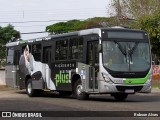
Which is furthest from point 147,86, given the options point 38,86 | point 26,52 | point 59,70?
point 26,52

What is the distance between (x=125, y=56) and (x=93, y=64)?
143 cm

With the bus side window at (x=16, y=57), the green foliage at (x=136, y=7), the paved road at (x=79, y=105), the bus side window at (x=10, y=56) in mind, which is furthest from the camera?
the green foliage at (x=136, y=7)

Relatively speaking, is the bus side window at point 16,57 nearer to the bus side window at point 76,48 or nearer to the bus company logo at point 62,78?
the bus company logo at point 62,78

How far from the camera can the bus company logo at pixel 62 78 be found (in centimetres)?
2236

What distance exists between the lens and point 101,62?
19.8 m

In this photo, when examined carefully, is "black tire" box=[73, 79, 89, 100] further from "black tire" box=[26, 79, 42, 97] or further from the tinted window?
the tinted window

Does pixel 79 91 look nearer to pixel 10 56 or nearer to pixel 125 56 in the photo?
pixel 125 56

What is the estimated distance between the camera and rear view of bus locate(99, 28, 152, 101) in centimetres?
1973

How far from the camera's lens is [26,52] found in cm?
Answer: 2675

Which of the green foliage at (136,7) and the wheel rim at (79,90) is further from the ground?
the green foliage at (136,7)

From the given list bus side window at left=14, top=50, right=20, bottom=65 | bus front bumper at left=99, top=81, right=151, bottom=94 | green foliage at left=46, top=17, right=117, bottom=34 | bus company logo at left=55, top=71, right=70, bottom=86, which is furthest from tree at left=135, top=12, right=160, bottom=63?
bus front bumper at left=99, top=81, right=151, bottom=94

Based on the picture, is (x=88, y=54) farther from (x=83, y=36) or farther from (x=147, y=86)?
(x=147, y=86)

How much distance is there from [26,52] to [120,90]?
28.1ft

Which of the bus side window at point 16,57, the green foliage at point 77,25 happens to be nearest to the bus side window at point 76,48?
the bus side window at point 16,57
